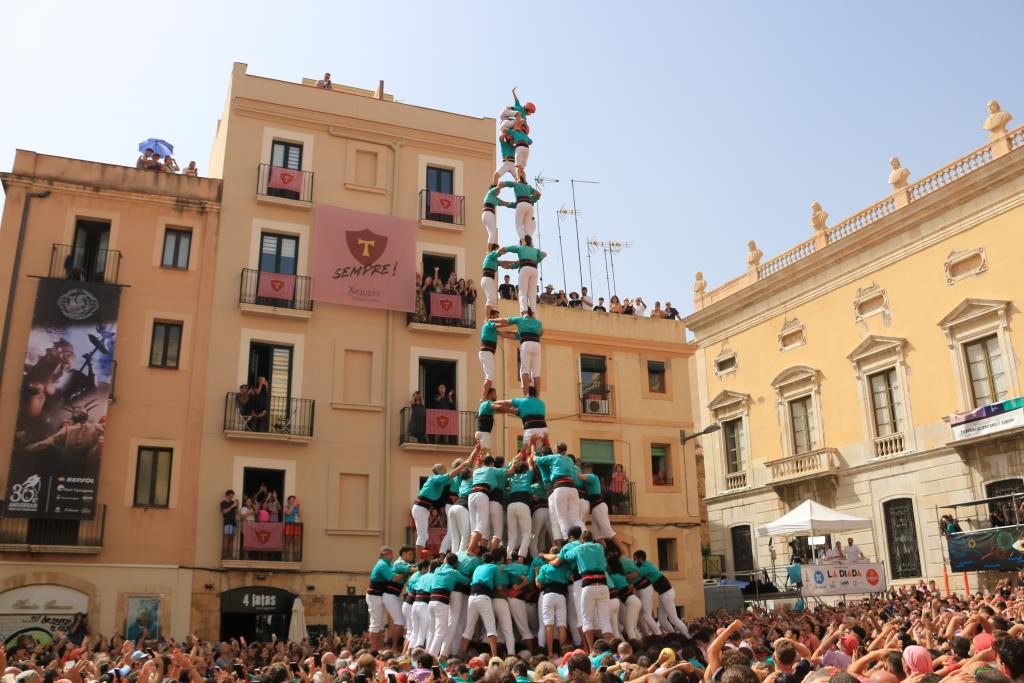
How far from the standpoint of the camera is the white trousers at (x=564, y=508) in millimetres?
15836

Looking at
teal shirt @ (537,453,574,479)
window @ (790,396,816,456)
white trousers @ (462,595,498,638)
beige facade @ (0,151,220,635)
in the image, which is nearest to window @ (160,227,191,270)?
beige facade @ (0,151,220,635)

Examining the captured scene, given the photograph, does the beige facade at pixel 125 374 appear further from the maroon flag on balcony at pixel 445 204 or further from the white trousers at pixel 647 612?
the white trousers at pixel 647 612

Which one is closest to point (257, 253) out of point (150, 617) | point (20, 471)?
point (20, 471)

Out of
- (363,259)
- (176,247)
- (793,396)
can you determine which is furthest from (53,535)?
(793,396)

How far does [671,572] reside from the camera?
3086 centimetres

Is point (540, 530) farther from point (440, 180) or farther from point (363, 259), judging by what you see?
point (440, 180)

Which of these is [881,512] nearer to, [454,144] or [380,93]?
[454,144]

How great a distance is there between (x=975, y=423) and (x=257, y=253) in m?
22.1

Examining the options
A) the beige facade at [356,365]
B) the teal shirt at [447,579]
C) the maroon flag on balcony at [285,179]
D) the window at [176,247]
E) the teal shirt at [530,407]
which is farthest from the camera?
the maroon flag on balcony at [285,179]

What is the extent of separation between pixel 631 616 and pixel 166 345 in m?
16.6

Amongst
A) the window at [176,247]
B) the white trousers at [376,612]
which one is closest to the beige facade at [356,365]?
the window at [176,247]

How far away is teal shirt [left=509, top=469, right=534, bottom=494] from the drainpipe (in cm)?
1502

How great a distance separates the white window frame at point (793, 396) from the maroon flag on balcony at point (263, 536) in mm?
19528

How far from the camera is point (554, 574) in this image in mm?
14695
